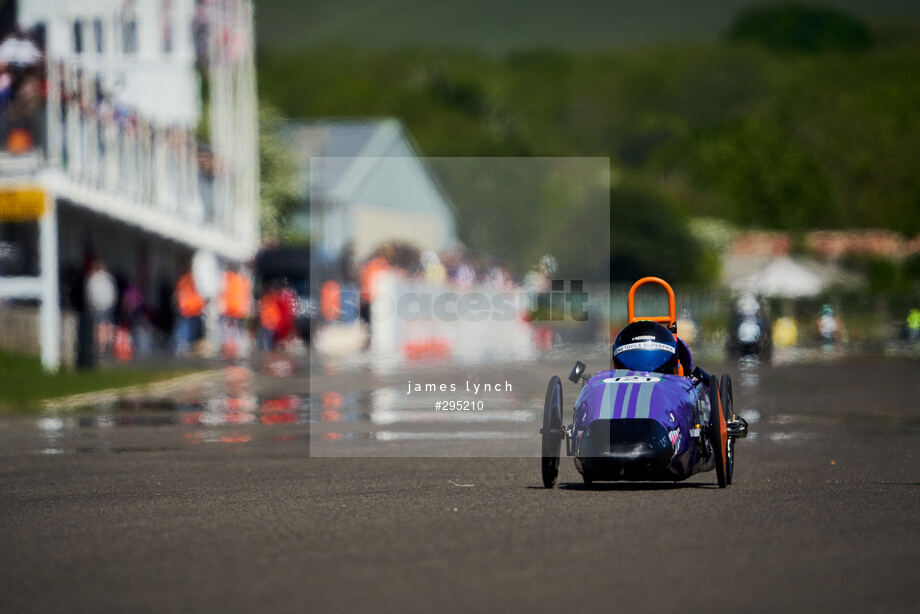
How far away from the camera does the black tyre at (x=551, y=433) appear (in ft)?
38.3

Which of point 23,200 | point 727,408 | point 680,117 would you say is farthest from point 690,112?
point 727,408

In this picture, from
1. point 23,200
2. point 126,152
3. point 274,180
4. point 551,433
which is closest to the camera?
point 551,433

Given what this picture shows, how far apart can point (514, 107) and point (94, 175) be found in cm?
11967

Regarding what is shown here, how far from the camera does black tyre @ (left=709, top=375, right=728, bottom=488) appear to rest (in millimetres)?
11508

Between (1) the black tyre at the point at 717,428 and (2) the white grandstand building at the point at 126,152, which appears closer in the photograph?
(1) the black tyre at the point at 717,428

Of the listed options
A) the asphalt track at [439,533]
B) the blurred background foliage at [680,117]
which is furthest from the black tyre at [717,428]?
the blurred background foliage at [680,117]

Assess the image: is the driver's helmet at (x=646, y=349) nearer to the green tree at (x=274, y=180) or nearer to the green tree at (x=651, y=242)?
the green tree at (x=274, y=180)

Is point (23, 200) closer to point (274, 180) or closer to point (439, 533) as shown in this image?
point (439, 533)

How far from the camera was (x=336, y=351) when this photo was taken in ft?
145

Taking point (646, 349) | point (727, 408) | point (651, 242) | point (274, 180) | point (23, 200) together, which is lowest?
point (727, 408)

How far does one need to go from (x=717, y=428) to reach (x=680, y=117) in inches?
5621

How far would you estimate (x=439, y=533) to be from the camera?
9.55 metres

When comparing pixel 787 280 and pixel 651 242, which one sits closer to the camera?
pixel 787 280

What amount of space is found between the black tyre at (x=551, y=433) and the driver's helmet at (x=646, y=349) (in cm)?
52
